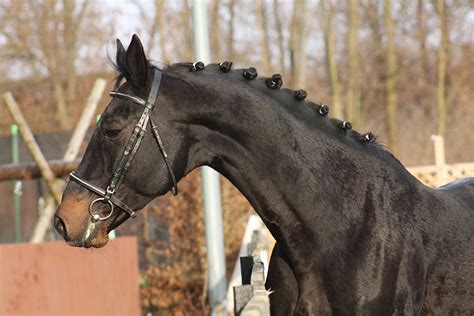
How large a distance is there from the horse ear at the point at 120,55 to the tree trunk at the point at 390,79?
24.8 metres

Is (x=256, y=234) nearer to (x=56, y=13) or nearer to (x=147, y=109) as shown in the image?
(x=147, y=109)

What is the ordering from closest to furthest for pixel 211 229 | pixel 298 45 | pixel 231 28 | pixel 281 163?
pixel 281 163, pixel 211 229, pixel 298 45, pixel 231 28

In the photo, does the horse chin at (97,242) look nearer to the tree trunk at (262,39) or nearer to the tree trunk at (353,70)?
the tree trunk at (353,70)

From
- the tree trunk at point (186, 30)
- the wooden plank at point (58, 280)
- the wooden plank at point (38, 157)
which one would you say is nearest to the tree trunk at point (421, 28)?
the tree trunk at point (186, 30)

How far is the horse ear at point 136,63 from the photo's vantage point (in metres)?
4.77

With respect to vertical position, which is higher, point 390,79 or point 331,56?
point 331,56

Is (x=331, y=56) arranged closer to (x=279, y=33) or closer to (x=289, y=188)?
(x=279, y=33)

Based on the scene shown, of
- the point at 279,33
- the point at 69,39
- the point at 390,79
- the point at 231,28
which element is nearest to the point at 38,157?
the point at 390,79

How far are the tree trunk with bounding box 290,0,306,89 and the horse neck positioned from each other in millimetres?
24762

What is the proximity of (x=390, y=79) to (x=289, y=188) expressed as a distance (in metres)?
25.7

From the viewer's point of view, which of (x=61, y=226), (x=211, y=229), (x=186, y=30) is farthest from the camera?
(x=186, y=30)

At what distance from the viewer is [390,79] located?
29.9 metres

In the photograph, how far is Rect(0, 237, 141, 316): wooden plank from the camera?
10.5 metres

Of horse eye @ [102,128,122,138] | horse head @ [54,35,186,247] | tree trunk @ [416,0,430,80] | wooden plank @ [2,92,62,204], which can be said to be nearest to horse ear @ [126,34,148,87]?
horse head @ [54,35,186,247]
